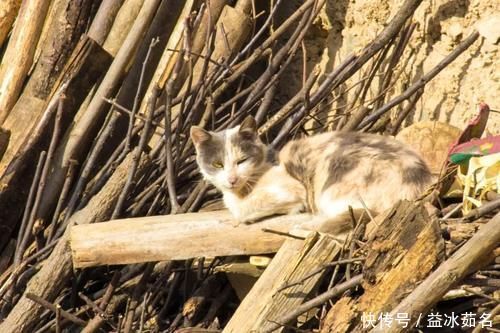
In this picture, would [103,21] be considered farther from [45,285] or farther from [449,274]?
[449,274]

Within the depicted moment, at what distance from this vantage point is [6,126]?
6.00 meters

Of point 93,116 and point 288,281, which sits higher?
point 93,116

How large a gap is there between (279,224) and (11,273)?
1.65 metres

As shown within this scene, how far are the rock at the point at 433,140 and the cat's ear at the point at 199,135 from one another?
40.4 inches

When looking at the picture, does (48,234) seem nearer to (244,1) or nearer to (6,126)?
(6,126)

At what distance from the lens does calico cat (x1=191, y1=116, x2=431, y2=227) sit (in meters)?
4.56

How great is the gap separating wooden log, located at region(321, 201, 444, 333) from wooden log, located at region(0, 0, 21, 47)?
11.0 ft

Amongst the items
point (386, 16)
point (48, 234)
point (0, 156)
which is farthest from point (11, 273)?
point (386, 16)

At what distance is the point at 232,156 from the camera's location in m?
5.00

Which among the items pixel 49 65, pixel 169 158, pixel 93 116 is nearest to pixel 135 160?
pixel 169 158

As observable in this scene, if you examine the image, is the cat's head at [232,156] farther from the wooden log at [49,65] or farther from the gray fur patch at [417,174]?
the wooden log at [49,65]

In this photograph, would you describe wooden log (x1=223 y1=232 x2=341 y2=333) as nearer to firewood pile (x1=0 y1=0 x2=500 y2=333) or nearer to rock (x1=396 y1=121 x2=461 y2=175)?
firewood pile (x1=0 y1=0 x2=500 y2=333)

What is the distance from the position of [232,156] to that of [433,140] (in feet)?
3.43

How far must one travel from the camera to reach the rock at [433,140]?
5250 millimetres
